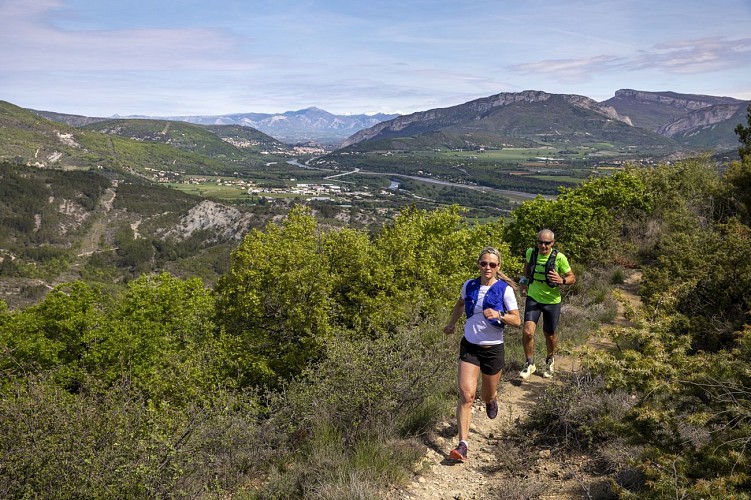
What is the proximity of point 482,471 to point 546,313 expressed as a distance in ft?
9.49

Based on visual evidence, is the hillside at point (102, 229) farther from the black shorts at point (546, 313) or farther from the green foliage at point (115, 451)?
the black shorts at point (546, 313)

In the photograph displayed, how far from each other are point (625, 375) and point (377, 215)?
141 m

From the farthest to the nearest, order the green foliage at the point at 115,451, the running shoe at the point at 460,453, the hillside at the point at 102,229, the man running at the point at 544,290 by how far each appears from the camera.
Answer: the hillside at the point at 102,229, the man running at the point at 544,290, the running shoe at the point at 460,453, the green foliage at the point at 115,451

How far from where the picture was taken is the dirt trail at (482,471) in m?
4.50

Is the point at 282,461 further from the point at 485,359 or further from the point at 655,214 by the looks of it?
the point at 655,214

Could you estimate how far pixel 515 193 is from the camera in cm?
17062

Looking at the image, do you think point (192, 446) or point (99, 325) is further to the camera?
point (99, 325)

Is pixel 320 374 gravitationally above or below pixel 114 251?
above

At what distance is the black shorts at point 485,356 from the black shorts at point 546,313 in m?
1.88

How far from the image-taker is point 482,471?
194 inches

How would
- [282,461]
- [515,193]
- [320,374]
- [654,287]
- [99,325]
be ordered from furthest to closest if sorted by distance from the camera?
[515,193] → [99,325] → [654,287] → [320,374] → [282,461]

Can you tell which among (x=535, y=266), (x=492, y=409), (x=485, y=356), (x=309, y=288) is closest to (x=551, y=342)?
(x=535, y=266)

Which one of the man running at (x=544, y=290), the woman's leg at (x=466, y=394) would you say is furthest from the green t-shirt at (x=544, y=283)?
the woman's leg at (x=466, y=394)

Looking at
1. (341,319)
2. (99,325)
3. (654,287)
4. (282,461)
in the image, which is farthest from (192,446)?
(99,325)
